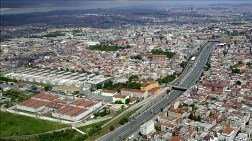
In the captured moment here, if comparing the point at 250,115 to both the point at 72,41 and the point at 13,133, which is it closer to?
Answer: the point at 13,133

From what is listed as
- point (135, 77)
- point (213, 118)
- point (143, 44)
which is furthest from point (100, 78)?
point (143, 44)

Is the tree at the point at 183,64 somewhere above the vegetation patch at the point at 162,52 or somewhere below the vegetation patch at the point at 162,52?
below

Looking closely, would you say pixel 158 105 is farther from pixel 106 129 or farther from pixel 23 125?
pixel 23 125

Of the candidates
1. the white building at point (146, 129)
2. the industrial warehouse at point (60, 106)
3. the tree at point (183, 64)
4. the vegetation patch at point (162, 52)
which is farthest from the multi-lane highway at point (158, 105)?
the vegetation patch at point (162, 52)

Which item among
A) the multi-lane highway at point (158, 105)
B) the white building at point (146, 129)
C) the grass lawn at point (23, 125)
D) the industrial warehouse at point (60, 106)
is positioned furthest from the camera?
the industrial warehouse at point (60, 106)

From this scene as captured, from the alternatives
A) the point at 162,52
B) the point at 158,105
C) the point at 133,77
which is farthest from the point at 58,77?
the point at 162,52

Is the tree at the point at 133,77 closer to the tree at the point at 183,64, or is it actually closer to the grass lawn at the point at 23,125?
the tree at the point at 183,64
